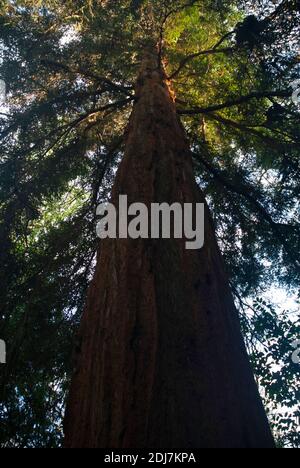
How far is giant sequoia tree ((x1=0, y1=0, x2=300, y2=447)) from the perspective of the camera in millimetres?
1891

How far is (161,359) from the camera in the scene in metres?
1.94

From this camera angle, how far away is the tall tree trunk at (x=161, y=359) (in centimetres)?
172

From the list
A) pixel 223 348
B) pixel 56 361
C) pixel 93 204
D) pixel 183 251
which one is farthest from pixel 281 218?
pixel 223 348

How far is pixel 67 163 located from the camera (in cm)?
745

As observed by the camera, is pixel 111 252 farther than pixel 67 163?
No

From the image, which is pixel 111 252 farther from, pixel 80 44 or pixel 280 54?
pixel 80 44

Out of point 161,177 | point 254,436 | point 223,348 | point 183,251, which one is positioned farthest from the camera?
point 161,177

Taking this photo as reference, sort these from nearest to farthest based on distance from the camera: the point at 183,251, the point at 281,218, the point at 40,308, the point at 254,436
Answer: the point at 254,436 → the point at 183,251 → the point at 40,308 → the point at 281,218

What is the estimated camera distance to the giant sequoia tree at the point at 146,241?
1891 mm

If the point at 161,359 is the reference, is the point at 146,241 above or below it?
above

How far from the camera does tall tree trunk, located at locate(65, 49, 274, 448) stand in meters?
1.72

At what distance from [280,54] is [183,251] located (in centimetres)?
529

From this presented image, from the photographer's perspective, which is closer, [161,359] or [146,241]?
[161,359]

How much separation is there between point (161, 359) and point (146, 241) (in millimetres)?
867
